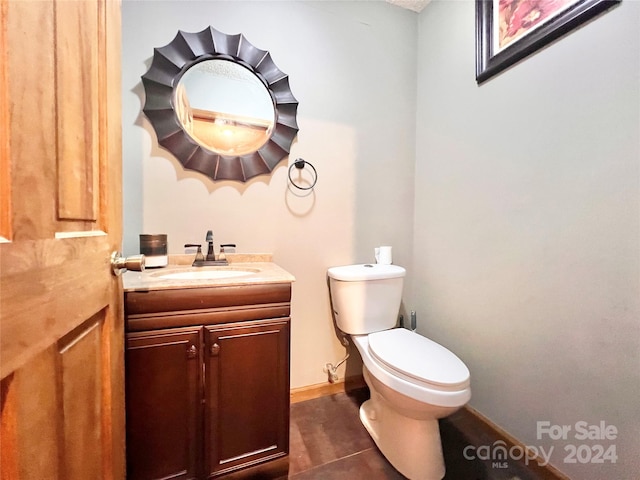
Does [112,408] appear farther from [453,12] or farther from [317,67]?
[453,12]

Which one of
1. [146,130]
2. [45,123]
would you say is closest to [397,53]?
[146,130]

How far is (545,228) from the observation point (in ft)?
3.44

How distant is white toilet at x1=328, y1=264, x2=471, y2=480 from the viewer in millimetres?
958

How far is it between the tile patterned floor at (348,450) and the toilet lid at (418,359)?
462 millimetres

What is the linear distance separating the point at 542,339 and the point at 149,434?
4.98ft

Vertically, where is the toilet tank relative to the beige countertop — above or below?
below

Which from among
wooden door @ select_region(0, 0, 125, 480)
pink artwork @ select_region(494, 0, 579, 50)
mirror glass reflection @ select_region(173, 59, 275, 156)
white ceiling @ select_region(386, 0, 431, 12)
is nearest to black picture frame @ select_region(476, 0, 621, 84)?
pink artwork @ select_region(494, 0, 579, 50)

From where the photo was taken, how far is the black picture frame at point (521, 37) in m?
Result: 0.91

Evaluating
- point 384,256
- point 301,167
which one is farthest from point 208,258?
point 384,256

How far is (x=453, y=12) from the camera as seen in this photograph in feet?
4.73

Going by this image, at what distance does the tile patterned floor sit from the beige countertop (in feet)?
2.73

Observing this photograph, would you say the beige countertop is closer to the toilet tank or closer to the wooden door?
the wooden door

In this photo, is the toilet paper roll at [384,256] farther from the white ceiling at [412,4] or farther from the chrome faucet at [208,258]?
the white ceiling at [412,4]

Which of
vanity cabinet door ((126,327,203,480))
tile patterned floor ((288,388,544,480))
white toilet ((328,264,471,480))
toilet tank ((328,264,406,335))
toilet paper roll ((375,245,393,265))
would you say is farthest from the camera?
toilet paper roll ((375,245,393,265))
